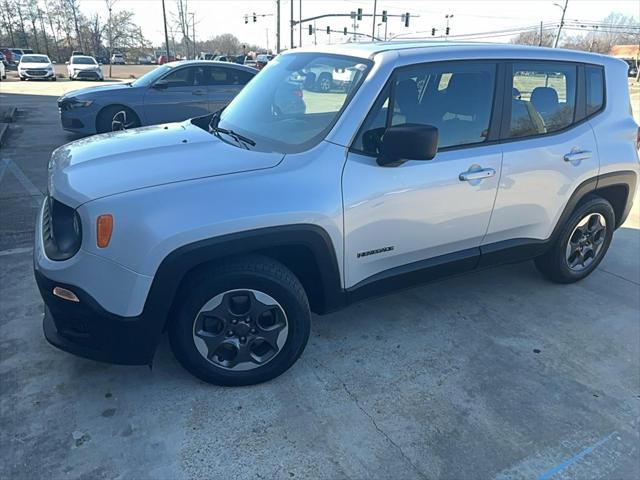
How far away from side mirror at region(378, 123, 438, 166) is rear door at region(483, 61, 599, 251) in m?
0.91

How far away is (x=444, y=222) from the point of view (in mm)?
3027

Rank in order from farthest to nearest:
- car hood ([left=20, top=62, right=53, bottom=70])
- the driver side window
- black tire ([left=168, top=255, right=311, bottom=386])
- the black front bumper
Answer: car hood ([left=20, top=62, right=53, bottom=70])
the driver side window
black tire ([left=168, top=255, right=311, bottom=386])
the black front bumper

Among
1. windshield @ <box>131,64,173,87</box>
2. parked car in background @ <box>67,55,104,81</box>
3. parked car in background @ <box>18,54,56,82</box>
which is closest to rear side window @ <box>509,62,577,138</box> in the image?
windshield @ <box>131,64,173,87</box>

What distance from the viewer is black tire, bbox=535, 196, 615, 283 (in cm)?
379

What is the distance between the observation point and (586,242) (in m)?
4.02

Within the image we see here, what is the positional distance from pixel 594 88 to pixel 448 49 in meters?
1.44

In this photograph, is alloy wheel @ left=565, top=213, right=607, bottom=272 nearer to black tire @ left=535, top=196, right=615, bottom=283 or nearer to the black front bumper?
black tire @ left=535, top=196, right=615, bottom=283

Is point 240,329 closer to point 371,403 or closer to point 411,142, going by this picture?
point 371,403

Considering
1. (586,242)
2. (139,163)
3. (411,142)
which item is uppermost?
(411,142)

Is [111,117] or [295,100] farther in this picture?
[111,117]

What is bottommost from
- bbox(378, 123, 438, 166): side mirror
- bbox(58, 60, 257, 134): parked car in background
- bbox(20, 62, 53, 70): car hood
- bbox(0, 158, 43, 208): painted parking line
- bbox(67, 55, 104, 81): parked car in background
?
bbox(67, 55, 104, 81): parked car in background

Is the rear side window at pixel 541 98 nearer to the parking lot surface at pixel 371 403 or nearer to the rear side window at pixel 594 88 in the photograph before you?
the rear side window at pixel 594 88

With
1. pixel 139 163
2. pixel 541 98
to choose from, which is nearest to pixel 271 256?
pixel 139 163

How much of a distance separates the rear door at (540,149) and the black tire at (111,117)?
24.3 feet
